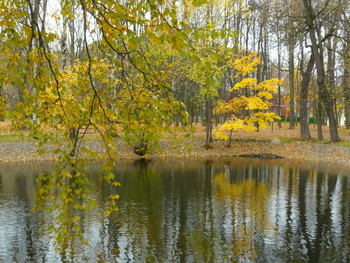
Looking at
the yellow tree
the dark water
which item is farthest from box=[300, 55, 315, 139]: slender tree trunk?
the dark water

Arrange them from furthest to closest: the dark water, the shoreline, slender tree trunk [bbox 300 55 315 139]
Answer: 1. slender tree trunk [bbox 300 55 315 139]
2. the shoreline
3. the dark water

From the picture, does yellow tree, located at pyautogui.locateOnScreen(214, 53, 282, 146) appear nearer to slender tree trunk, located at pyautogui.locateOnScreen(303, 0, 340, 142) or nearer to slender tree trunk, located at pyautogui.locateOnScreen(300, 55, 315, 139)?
slender tree trunk, located at pyautogui.locateOnScreen(303, 0, 340, 142)

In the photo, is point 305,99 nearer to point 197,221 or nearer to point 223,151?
point 223,151

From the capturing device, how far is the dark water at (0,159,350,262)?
973cm

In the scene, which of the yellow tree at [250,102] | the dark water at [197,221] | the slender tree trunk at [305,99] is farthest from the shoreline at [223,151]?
the dark water at [197,221]

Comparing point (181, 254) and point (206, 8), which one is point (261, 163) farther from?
point (181, 254)

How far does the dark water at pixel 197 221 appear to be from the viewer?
31.9 feet

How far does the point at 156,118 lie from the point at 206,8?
30.1 metres

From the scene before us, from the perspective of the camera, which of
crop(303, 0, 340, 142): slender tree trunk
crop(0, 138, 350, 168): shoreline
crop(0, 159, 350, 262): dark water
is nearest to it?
crop(0, 159, 350, 262): dark water

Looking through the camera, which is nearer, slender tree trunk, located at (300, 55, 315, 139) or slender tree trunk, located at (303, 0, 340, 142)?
slender tree trunk, located at (303, 0, 340, 142)

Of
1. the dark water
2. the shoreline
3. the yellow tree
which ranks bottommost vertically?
the dark water

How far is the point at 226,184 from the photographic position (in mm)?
18922

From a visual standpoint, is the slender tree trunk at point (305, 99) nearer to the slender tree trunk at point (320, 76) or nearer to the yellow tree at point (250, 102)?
the slender tree trunk at point (320, 76)

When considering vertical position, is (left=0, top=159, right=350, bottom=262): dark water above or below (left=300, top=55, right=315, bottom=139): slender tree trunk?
below
